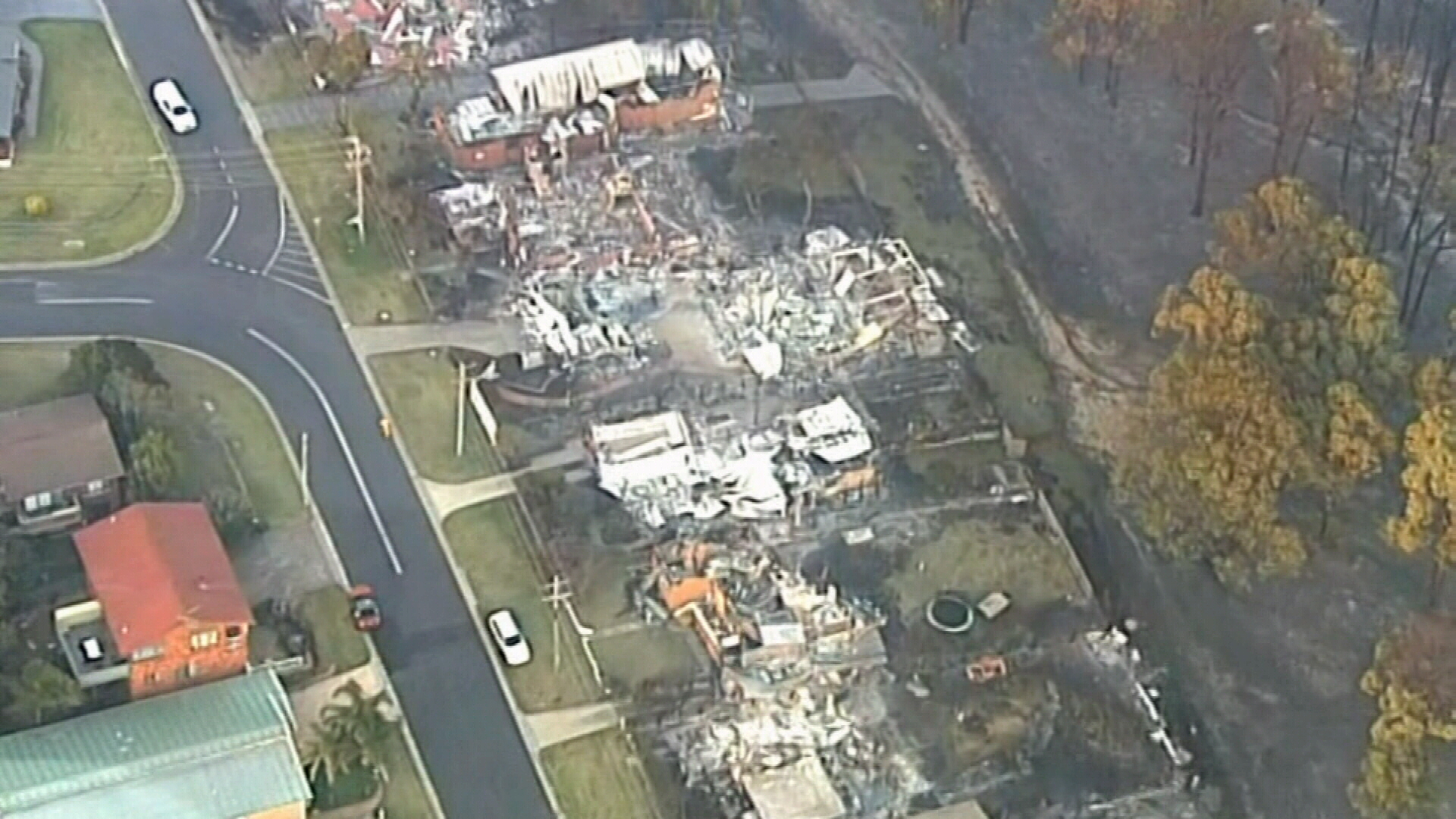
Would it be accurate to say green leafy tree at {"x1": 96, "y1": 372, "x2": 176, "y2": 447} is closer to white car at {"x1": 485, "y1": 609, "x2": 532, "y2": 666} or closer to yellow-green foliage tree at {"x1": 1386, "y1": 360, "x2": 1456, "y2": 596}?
white car at {"x1": 485, "y1": 609, "x2": 532, "y2": 666}

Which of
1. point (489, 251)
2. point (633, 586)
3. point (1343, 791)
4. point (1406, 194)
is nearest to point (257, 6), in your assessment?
point (489, 251)

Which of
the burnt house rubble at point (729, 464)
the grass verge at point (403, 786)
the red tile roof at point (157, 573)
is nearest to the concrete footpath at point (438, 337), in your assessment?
the burnt house rubble at point (729, 464)

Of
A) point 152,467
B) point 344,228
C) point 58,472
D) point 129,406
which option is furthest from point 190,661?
point 344,228

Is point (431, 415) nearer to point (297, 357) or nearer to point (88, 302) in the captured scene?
point (297, 357)

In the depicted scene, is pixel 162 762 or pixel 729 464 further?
pixel 729 464

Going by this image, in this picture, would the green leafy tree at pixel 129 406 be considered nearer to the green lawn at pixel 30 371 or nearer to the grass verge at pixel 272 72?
the green lawn at pixel 30 371

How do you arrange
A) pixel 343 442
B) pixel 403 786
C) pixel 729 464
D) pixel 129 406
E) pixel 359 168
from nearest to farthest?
pixel 403 786 < pixel 129 406 < pixel 343 442 < pixel 729 464 < pixel 359 168

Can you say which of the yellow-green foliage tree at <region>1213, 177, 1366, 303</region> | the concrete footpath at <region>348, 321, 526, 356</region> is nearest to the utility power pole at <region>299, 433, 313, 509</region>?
the concrete footpath at <region>348, 321, 526, 356</region>
